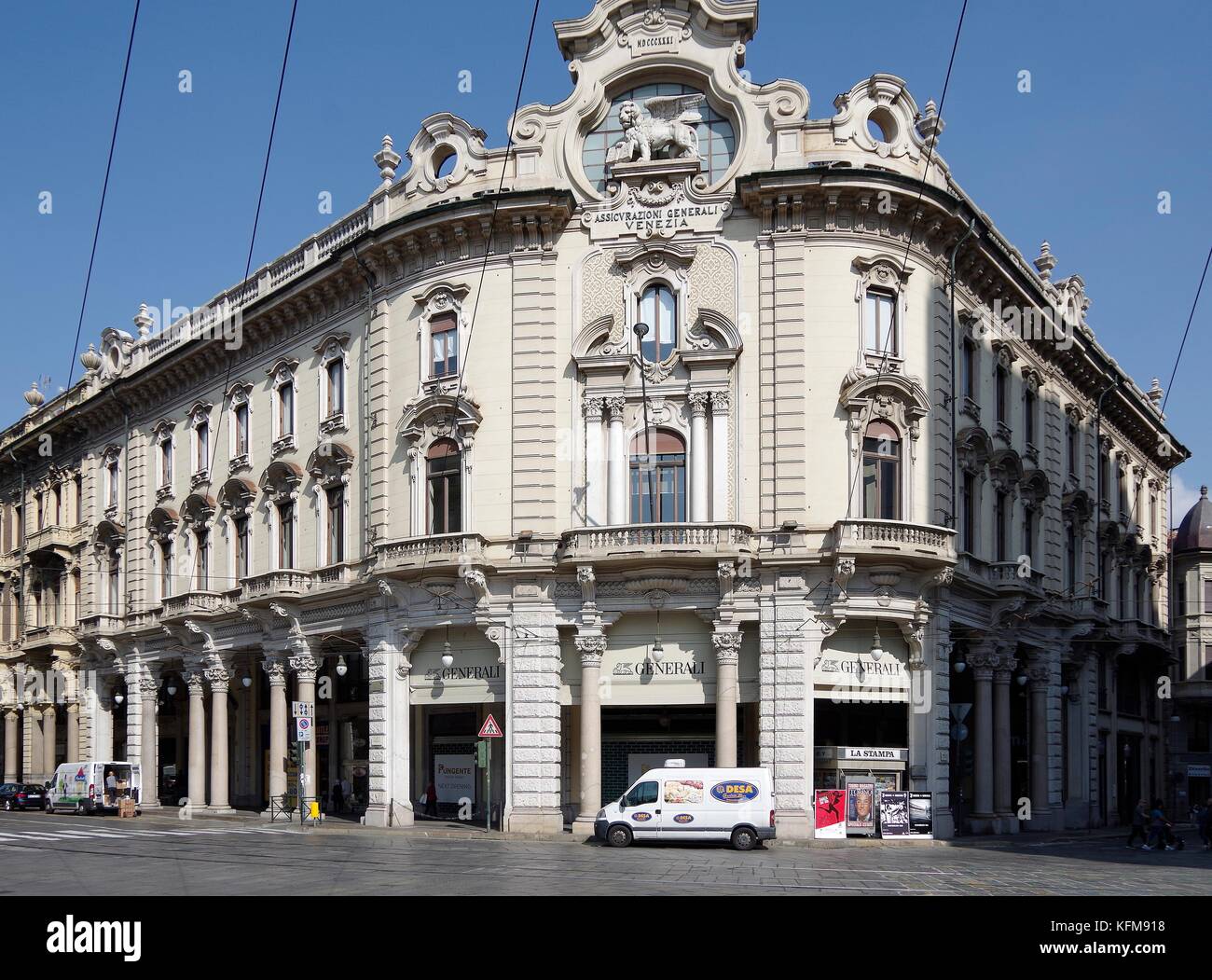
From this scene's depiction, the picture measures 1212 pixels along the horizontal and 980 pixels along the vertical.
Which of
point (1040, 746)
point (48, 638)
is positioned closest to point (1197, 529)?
point (1040, 746)

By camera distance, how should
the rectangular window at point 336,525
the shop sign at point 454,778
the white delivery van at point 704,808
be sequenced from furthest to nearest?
the rectangular window at point 336,525
the shop sign at point 454,778
the white delivery van at point 704,808

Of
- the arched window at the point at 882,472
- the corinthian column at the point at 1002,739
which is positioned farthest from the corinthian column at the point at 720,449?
the corinthian column at the point at 1002,739

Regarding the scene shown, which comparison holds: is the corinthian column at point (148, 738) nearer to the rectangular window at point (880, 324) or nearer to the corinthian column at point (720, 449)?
the corinthian column at point (720, 449)

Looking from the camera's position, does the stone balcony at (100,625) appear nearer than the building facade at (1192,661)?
Yes

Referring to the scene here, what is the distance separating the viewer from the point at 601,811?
31.3m

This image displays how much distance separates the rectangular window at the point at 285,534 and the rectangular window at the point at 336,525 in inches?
89.2

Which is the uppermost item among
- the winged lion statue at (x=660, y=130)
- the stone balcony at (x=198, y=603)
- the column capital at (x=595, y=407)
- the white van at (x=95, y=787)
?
the winged lion statue at (x=660, y=130)

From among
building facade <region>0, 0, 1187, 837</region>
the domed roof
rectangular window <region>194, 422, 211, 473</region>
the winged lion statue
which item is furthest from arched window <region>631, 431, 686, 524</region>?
the domed roof

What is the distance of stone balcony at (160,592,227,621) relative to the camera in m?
45.9

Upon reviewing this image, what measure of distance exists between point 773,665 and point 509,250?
13.3m

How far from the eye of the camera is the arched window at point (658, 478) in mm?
34656

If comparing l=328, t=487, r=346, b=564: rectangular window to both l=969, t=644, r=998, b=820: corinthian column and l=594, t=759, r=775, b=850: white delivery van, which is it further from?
l=969, t=644, r=998, b=820: corinthian column

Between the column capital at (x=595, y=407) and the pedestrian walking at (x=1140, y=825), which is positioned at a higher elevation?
the column capital at (x=595, y=407)
